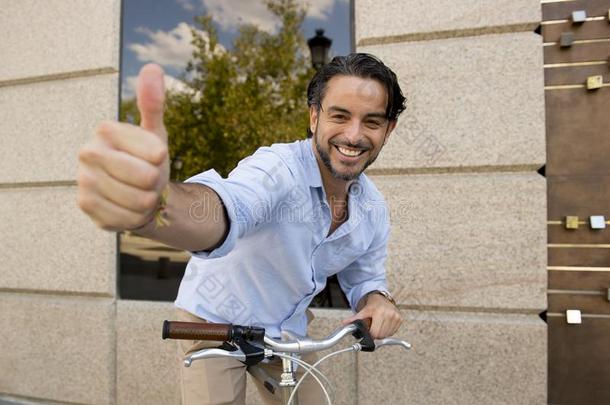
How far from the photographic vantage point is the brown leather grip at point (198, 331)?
1428 millimetres

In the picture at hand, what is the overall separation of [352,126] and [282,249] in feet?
1.82

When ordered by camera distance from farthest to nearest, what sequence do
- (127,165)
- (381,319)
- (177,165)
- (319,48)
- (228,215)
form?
(177,165), (319,48), (381,319), (228,215), (127,165)

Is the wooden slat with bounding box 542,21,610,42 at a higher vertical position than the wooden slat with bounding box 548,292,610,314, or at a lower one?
higher

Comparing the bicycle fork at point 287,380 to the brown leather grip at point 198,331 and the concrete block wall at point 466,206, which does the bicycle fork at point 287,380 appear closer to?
the brown leather grip at point 198,331

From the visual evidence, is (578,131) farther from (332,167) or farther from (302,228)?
(302,228)

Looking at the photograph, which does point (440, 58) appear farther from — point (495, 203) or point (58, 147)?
point (58, 147)

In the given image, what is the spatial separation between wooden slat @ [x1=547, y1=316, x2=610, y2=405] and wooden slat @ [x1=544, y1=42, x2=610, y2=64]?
1.74 metres

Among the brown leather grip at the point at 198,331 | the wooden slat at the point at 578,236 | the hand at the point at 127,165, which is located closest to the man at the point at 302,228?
the brown leather grip at the point at 198,331

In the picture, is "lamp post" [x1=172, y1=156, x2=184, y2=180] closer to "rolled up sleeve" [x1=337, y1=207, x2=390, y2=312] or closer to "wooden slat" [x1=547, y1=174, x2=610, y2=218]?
"rolled up sleeve" [x1=337, y1=207, x2=390, y2=312]

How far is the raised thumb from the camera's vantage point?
2.94ft

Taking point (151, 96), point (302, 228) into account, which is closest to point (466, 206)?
point (302, 228)

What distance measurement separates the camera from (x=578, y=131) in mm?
3219

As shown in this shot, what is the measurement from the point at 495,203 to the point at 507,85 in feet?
2.61

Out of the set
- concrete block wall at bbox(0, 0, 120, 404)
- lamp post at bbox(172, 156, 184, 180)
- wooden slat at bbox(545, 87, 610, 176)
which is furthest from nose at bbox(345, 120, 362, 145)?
concrete block wall at bbox(0, 0, 120, 404)
